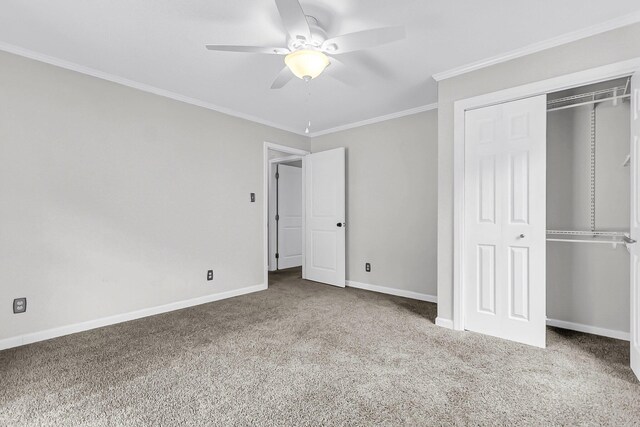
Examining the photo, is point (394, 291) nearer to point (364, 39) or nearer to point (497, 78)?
point (497, 78)

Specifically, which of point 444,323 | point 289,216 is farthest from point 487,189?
point 289,216

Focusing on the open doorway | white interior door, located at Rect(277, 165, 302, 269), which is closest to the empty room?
the open doorway

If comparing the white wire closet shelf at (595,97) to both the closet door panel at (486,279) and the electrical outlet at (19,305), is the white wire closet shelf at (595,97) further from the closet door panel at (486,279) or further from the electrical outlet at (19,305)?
the electrical outlet at (19,305)

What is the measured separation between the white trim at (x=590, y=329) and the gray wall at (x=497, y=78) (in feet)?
3.22

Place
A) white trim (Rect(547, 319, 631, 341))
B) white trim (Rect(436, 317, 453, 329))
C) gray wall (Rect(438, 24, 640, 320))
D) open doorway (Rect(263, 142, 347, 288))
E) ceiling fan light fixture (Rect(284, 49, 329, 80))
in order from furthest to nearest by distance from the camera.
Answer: open doorway (Rect(263, 142, 347, 288))
white trim (Rect(436, 317, 453, 329))
white trim (Rect(547, 319, 631, 341))
gray wall (Rect(438, 24, 640, 320))
ceiling fan light fixture (Rect(284, 49, 329, 80))

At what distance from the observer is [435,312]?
3408 mm

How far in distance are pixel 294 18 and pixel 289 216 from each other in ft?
15.4

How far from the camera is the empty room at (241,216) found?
1.92 m

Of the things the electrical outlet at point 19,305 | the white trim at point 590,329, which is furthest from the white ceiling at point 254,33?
the white trim at point 590,329

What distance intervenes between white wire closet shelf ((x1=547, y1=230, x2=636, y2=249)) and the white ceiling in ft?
5.15

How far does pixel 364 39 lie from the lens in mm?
1997

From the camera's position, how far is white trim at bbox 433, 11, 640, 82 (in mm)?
2197

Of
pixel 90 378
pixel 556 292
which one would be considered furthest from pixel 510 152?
pixel 90 378

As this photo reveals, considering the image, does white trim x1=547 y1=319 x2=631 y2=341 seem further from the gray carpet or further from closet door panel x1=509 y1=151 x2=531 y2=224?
closet door panel x1=509 y1=151 x2=531 y2=224
